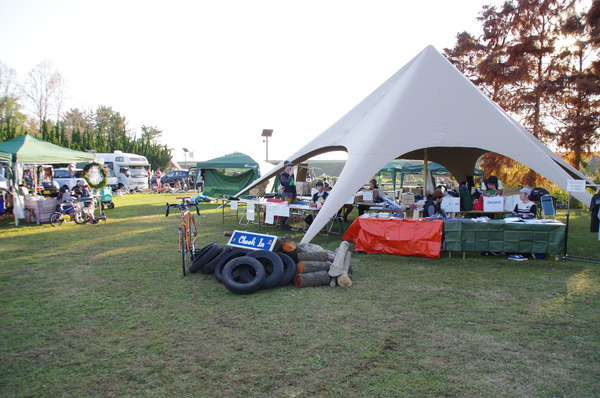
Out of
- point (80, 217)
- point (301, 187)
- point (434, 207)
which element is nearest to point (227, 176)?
point (301, 187)

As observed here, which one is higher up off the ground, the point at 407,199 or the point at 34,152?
the point at 34,152

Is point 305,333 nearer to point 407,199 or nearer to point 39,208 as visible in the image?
point 407,199

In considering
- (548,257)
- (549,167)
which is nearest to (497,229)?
(548,257)

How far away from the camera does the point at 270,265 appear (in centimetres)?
577

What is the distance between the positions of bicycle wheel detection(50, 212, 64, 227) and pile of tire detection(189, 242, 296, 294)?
7.86 m

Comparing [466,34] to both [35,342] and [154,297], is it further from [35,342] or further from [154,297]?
[35,342]

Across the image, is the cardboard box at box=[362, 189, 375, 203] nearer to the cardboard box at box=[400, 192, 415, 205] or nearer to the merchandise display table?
the cardboard box at box=[400, 192, 415, 205]

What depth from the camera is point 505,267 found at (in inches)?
270

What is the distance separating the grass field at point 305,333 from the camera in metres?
3.12

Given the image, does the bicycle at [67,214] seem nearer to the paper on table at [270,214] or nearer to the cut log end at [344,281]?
the paper on table at [270,214]

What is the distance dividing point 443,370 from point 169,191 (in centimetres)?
2667

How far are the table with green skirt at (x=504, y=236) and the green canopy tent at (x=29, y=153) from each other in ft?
36.3

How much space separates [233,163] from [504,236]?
14670mm

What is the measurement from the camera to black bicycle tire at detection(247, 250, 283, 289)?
18.0ft
